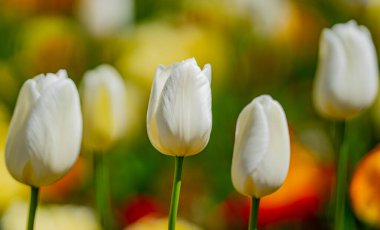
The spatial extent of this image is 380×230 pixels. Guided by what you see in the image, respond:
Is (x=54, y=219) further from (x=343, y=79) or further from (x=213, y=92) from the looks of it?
(x=213, y=92)

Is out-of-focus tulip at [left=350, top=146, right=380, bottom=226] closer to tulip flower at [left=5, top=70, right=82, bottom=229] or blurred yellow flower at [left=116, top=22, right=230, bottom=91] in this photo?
tulip flower at [left=5, top=70, right=82, bottom=229]

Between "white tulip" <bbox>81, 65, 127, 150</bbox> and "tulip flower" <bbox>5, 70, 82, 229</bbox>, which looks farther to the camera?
"white tulip" <bbox>81, 65, 127, 150</bbox>

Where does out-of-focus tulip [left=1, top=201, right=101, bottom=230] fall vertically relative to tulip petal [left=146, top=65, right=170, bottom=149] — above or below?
below

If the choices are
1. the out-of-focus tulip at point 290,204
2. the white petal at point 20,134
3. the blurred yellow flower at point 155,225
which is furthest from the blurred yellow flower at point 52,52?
the white petal at point 20,134


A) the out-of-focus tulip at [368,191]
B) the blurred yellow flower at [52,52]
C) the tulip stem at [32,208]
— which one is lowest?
the tulip stem at [32,208]

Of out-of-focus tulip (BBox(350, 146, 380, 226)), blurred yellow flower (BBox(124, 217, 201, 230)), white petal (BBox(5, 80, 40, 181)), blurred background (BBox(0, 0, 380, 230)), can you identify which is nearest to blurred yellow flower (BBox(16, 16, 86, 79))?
blurred background (BBox(0, 0, 380, 230))

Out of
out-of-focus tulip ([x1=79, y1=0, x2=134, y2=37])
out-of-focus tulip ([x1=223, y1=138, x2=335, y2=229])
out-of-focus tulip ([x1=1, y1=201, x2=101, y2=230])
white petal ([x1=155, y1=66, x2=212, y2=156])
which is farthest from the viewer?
out-of-focus tulip ([x1=79, y1=0, x2=134, y2=37])

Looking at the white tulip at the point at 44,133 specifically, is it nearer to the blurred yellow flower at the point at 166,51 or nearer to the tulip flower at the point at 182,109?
the tulip flower at the point at 182,109

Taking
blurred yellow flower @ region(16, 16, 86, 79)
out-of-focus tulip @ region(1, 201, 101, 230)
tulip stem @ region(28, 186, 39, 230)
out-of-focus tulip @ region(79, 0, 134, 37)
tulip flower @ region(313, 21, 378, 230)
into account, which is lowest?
out-of-focus tulip @ region(1, 201, 101, 230)
